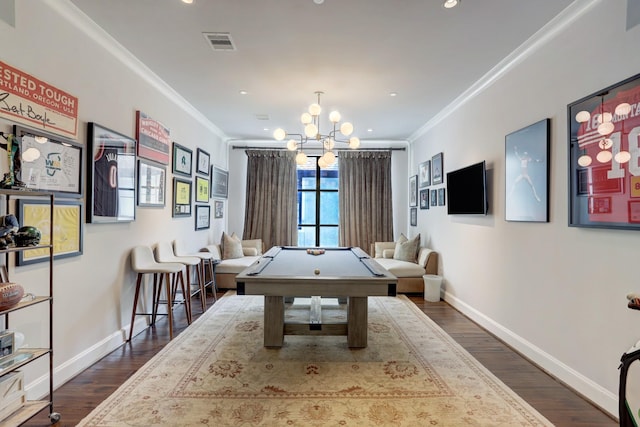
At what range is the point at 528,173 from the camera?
2.98 m

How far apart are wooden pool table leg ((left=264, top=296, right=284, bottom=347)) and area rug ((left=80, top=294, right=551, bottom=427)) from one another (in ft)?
0.31

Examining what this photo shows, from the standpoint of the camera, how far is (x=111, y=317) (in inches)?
120

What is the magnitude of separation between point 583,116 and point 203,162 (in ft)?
16.5

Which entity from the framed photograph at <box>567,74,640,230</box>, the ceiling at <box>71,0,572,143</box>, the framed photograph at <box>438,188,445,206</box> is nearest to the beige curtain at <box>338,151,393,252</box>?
the framed photograph at <box>438,188,445,206</box>

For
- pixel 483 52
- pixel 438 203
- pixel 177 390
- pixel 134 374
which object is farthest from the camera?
pixel 438 203

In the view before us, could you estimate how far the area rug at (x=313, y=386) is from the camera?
2047 mm

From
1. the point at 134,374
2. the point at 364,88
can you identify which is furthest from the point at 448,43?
the point at 134,374

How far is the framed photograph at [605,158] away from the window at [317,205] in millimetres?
4979

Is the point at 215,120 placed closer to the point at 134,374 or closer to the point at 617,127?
the point at 134,374

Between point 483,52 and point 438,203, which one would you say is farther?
point 438,203

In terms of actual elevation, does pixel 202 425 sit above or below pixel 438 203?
below

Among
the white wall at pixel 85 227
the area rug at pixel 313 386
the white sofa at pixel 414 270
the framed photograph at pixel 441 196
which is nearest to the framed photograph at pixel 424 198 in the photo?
the framed photograph at pixel 441 196

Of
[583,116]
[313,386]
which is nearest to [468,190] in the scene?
[583,116]

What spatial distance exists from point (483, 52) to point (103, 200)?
3797 millimetres
